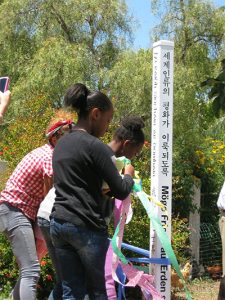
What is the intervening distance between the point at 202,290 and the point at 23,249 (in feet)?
15.3

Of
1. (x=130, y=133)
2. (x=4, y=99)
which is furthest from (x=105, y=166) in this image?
(x=4, y=99)

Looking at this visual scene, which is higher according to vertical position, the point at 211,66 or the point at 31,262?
the point at 211,66

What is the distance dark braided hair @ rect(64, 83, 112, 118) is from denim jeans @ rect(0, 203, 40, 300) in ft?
3.86

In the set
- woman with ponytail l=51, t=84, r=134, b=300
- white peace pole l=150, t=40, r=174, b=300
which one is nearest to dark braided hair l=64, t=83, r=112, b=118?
woman with ponytail l=51, t=84, r=134, b=300

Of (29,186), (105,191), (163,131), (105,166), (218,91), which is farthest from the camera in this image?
(218,91)

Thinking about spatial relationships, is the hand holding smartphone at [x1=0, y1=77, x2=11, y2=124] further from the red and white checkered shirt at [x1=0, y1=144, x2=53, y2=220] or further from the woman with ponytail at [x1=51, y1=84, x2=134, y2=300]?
the woman with ponytail at [x1=51, y1=84, x2=134, y2=300]

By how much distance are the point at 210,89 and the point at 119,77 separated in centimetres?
238

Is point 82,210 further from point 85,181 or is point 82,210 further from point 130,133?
point 130,133

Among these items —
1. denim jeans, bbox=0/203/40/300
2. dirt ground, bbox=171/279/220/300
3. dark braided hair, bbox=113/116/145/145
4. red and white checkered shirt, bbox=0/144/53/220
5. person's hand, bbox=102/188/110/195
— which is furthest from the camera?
dirt ground, bbox=171/279/220/300

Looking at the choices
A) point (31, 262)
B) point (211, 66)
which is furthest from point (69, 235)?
point (211, 66)

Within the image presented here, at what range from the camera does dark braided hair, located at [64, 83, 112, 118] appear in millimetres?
3449

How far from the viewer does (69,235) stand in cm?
324

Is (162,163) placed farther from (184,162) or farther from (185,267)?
(184,162)

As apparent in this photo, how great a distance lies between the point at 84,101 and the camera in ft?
11.4
